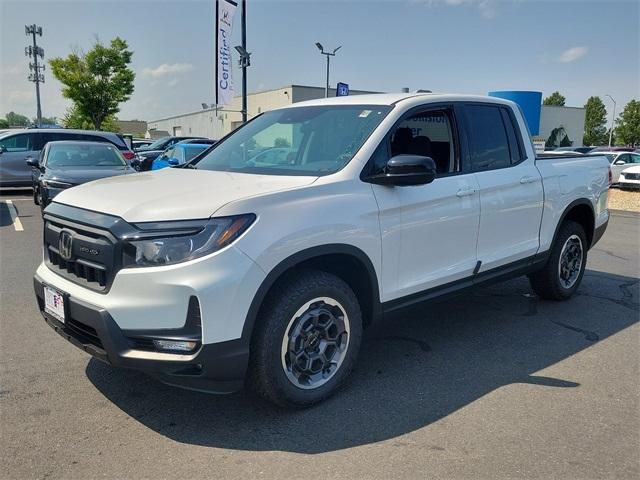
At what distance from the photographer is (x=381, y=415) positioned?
132 inches

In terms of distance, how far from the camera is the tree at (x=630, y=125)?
56.6m

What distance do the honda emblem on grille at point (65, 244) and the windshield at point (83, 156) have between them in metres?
7.95

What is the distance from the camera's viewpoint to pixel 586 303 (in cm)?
580

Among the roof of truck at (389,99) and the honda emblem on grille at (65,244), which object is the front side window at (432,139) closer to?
the roof of truck at (389,99)

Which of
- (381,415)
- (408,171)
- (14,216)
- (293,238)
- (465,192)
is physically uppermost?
(408,171)

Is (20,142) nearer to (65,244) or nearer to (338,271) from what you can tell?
(65,244)

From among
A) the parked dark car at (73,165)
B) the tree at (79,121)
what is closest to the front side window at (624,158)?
the parked dark car at (73,165)

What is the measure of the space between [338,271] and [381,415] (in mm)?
A: 925

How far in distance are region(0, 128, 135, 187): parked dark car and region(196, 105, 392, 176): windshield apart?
39.3ft

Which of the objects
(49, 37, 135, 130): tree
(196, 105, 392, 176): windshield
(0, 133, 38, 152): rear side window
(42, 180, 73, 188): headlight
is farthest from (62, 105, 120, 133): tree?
(196, 105, 392, 176): windshield

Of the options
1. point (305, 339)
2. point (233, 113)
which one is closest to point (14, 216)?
point (305, 339)

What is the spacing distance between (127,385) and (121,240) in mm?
1299

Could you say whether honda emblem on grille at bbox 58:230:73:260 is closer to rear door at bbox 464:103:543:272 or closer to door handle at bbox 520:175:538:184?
rear door at bbox 464:103:543:272

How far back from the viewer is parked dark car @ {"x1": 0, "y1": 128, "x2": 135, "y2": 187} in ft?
51.2
